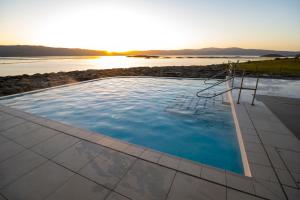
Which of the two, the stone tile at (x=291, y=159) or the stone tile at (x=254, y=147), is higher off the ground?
the stone tile at (x=254, y=147)

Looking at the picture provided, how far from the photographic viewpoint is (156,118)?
642cm

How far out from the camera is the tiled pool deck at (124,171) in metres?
2.29

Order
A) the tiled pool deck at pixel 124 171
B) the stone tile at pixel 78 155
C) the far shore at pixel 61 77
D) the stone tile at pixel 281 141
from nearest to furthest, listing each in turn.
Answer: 1. the tiled pool deck at pixel 124 171
2. the stone tile at pixel 78 155
3. the stone tile at pixel 281 141
4. the far shore at pixel 61 77

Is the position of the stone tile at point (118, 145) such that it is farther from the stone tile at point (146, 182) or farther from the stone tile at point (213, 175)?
the stone tile at point (213, 175)

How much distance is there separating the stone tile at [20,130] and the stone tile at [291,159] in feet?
18.0

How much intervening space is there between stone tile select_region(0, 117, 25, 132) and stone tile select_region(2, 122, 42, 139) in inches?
7.0

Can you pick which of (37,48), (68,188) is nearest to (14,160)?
(68,188)

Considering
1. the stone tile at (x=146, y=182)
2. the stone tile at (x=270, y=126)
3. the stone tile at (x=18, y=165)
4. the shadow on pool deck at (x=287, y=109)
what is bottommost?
the shadow on pool deck at (x=287, y=109)

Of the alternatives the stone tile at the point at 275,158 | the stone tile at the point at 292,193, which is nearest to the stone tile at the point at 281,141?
the stone tile at the point at 275,158

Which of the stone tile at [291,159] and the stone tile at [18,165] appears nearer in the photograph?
the stone tile at [18,165]

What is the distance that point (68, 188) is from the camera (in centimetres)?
239

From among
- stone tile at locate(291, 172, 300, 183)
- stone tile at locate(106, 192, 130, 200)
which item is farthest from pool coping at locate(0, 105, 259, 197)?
stone tile at locate(106, 192, 130, 200)

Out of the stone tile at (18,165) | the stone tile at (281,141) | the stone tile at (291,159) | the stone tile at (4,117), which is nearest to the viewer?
the stone tile at (18,165)

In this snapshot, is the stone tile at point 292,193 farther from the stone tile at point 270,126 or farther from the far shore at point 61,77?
the far shore at point 61,77
